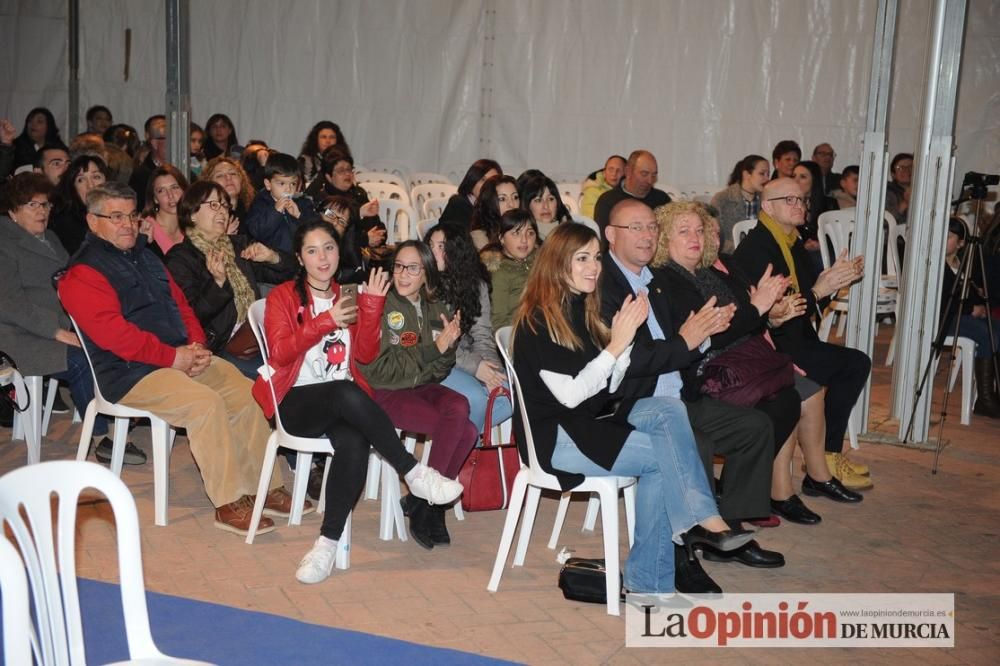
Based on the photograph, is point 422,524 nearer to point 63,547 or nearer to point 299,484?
point 299,484

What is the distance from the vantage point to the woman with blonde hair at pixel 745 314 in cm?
429

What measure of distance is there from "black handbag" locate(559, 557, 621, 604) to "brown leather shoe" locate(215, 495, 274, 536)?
120 centimetres

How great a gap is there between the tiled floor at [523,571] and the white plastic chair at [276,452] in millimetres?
72

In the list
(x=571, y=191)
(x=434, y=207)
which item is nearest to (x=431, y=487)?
(x=434, y=207)

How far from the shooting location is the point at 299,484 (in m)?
4.32

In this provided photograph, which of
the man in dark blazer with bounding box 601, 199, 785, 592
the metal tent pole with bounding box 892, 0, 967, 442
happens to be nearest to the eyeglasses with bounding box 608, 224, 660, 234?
the man in dark blazer with bounding box 601, 199, 785, 592

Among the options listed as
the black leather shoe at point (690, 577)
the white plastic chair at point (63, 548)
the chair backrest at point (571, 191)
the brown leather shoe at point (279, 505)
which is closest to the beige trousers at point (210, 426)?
the brown leather shoe at point (279, 505)

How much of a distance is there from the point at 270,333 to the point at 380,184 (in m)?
4.27

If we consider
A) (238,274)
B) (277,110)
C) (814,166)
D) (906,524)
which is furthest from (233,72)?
(906,524)

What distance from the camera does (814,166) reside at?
829cm

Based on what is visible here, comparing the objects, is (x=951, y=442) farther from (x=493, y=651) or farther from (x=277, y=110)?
(x=277, y=110)

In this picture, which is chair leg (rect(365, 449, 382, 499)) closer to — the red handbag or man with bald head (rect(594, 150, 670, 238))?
the red handbag

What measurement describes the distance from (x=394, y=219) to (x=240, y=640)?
403 cm

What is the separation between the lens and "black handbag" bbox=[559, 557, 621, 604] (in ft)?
Result: 12.2
